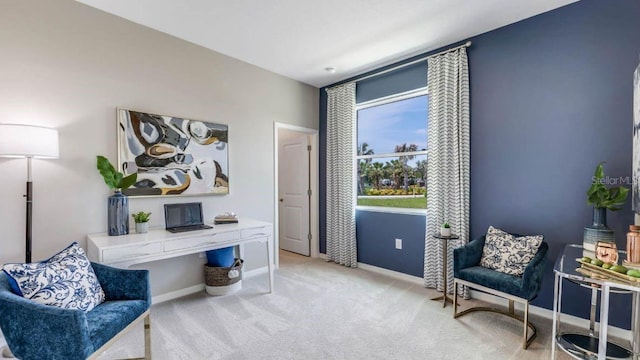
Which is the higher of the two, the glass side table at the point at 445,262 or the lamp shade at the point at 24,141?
the lamp shade at the point at 24,141

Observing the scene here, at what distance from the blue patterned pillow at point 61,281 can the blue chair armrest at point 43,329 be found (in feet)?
0.44

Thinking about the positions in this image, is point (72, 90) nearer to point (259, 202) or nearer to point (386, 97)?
point (259, 202)

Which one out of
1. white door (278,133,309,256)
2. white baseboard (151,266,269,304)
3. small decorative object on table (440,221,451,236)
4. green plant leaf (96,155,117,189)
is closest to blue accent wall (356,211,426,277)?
small decorative object on table (440,221,451,236)

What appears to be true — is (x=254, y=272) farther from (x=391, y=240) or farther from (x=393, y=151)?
(x=393, y=151)

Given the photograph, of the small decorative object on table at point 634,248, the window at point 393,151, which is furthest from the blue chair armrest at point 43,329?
the window at point 393,151

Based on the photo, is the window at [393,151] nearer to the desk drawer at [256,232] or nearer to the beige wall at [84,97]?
the desk drawer at [256,232]

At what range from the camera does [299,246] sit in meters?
4.84

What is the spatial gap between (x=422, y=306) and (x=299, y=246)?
7.91ft

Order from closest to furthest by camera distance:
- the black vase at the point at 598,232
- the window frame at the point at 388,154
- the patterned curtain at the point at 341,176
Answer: the black vase at the point at 598,232 < the window frame at the point at 388,154 < the patterned curtain at the point at 341,176

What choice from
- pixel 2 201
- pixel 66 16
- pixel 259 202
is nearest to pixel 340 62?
pixel 259 202

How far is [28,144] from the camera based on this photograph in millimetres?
1997

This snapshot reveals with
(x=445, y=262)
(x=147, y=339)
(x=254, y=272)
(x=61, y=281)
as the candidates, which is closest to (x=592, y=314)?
(x=445, y=262)

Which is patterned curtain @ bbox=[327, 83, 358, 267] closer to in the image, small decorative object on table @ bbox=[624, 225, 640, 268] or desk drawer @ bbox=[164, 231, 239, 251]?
desk drawer @ bbox=[164, 231, 239, 251]

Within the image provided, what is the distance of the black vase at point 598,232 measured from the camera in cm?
207
